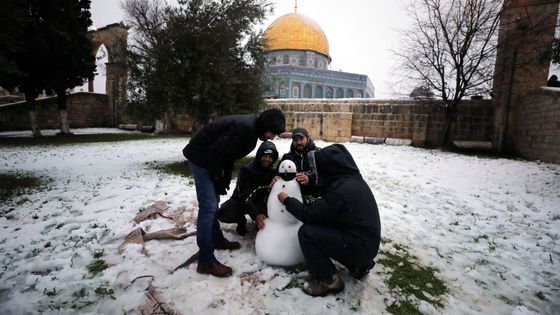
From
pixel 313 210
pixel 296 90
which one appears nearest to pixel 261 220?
pixel 313 210

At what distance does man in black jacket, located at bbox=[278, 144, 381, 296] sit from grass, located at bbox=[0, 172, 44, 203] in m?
6.40

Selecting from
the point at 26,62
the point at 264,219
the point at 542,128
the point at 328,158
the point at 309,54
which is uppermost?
the point at 309,54

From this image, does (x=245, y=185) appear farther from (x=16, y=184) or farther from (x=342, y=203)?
(x=16, y=184)

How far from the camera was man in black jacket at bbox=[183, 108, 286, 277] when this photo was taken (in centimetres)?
279

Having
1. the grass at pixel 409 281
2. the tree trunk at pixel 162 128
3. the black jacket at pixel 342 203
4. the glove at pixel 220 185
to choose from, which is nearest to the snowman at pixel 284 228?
the black jacket at pixel 342 203

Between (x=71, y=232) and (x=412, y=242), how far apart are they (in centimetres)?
488

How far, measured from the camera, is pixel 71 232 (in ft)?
13.4

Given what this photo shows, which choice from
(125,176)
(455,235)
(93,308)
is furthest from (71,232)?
(455,235)

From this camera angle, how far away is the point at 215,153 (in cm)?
279

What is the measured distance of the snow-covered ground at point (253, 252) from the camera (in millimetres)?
2598

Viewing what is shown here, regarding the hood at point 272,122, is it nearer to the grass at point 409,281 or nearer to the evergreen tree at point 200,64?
the grass at point 409,281

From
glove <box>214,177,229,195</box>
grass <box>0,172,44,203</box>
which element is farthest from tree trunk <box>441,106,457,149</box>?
grass <box>0,172,44,203</box>

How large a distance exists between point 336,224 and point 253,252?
1.23 metres

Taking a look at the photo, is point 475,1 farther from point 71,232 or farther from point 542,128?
point 71,232
